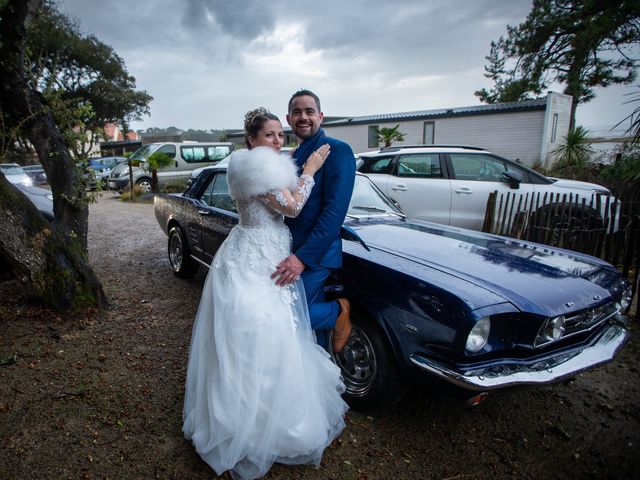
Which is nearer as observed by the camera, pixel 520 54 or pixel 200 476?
pixel 200 476

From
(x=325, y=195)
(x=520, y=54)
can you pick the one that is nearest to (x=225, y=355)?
(x=325, y=195)

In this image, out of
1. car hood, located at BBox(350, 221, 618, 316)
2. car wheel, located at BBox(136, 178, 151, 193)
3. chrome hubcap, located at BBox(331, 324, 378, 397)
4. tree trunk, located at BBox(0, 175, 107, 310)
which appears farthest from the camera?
car wheel, located at BBox(136, 178, 151, 193)

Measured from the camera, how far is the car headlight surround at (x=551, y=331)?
2258 millimetres

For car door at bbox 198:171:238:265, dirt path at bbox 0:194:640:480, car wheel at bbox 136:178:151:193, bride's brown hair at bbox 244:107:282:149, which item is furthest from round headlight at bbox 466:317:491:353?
car wheel at bbox 136:178:151:193

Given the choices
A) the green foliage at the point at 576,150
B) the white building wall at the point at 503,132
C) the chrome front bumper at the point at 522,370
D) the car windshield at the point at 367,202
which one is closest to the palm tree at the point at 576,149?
the green foliage at the point at 576,150

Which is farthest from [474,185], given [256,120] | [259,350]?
[259,350]

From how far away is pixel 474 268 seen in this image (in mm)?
2621

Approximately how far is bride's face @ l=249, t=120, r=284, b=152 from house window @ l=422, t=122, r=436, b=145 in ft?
63.4

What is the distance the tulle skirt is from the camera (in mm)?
2131

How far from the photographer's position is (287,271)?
233 cm

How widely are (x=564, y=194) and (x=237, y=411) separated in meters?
5.76

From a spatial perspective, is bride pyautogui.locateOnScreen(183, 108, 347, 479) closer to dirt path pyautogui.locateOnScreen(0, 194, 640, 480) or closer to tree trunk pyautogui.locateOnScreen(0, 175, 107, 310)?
dirt path pyautogui.locateOnScreen(0, 194, 640, 480)

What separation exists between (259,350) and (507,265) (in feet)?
5.71

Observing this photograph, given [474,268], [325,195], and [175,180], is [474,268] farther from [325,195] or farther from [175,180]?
[175,180]
